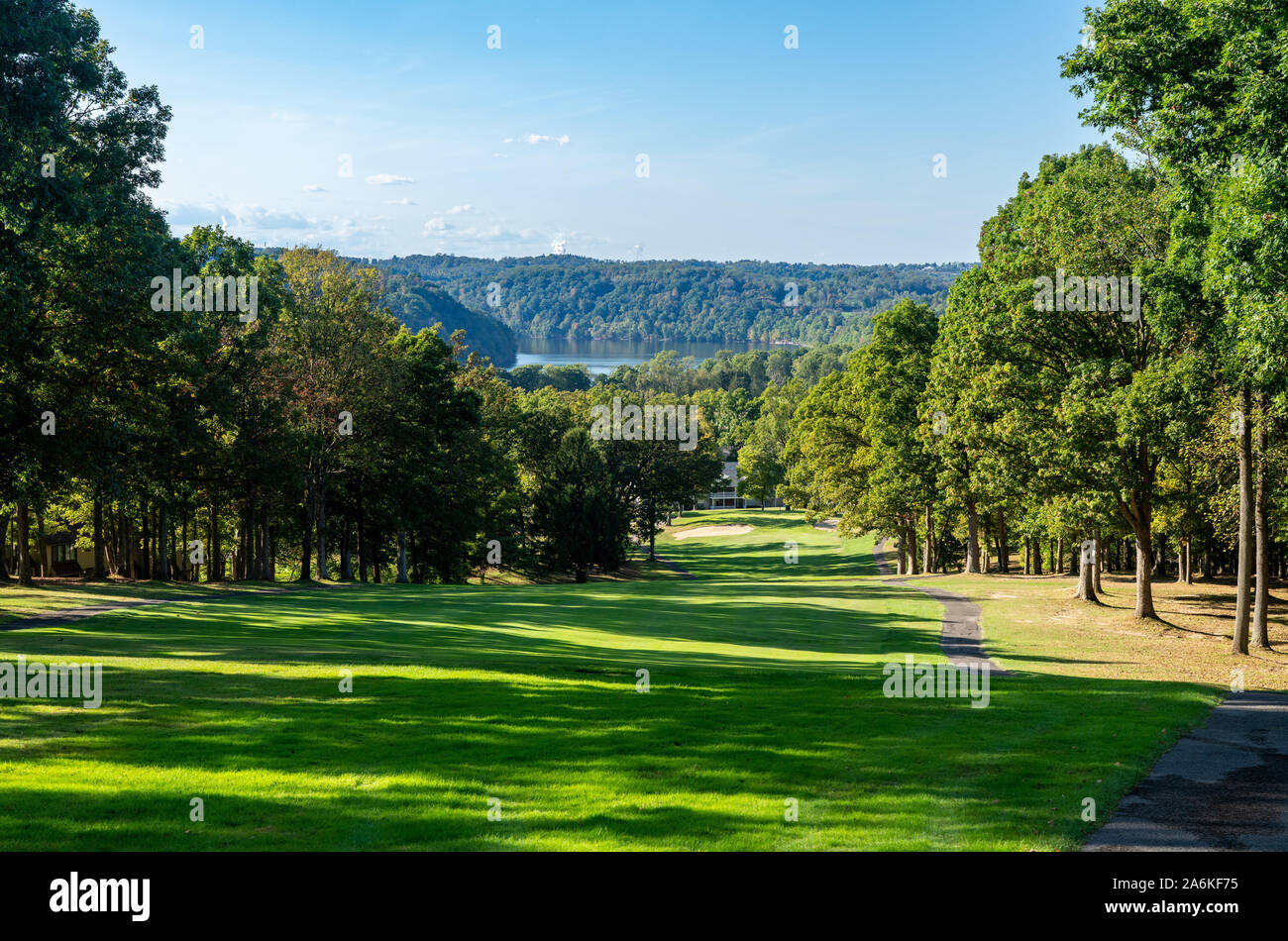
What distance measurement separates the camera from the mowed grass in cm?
870

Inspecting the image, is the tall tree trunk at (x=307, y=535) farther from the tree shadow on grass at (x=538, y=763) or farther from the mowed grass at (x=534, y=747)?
the tree shadow on grass at (x=538, y=763)

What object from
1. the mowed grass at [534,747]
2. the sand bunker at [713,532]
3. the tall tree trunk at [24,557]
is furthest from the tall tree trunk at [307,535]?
the sand bunker at [713,532]

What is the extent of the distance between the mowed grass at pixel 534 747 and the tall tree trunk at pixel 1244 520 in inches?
261

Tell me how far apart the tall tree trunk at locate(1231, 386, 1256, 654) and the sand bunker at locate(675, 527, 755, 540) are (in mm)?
68263

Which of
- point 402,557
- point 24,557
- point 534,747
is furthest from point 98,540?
point 534,747

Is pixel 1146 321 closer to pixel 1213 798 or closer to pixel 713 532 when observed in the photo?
pixel 1213 798

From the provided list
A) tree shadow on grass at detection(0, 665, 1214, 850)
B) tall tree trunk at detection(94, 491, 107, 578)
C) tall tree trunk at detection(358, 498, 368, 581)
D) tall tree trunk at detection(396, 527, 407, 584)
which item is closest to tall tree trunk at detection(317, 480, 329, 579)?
tall tree trunk at detection(358, 498, 368, 581)

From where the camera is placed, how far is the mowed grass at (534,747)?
342 inches

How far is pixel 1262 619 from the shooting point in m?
25.6

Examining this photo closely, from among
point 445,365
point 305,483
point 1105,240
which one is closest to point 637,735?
point 1105,240

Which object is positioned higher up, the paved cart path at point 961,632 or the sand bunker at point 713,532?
the paved cart path at point 961,632

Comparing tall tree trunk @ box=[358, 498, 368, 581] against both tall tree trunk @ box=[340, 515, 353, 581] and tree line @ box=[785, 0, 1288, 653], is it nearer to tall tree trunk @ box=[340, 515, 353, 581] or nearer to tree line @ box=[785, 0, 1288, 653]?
tall tree trunk @ box=[340, 515, 353, 581]

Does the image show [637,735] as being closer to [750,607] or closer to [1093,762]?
[1093,762]

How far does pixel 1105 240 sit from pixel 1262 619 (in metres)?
11.6
